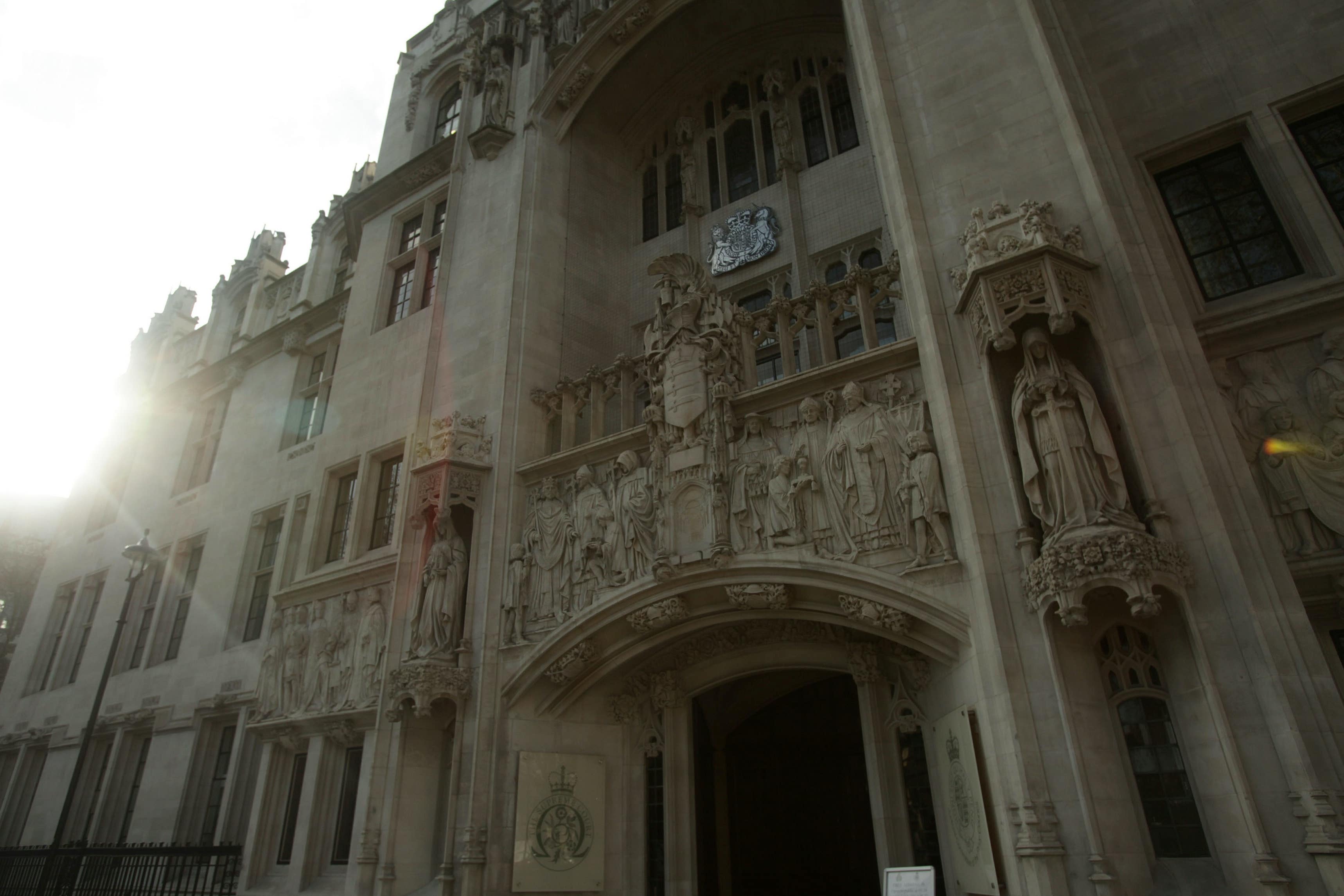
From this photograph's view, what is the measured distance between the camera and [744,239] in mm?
15664

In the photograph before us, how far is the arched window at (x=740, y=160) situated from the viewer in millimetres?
16672

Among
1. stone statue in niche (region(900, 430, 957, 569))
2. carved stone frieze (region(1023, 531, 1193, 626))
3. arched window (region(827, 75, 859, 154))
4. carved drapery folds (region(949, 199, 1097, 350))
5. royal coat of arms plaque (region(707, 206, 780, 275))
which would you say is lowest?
carved stone frieze (region(1023, 531, 1193, 626))

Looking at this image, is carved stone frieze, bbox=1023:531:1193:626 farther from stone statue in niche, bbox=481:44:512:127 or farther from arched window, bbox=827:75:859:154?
stone statue in niche, bbox=481:44:512:127

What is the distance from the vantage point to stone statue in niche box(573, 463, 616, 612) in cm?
1188

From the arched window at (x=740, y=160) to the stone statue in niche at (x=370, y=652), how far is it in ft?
31.9

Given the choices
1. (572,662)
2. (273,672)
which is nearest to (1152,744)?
(572,662)

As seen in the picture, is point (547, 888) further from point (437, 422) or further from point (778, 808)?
point (437, 422)

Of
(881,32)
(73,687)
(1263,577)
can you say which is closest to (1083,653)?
(1263,577)

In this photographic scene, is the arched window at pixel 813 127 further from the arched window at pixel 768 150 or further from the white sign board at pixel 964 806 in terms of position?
the white sign board at pixel 964 806

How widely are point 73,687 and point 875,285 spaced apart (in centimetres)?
2241

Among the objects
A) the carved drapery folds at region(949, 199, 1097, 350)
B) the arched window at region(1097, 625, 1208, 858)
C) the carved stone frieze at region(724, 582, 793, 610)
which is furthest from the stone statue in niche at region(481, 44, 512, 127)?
the arched window at region(1097, 625, 1208, 858)

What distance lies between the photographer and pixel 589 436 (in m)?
13.4

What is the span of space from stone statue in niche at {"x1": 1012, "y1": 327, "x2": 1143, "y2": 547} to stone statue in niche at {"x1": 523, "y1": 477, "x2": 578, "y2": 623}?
6.25 m

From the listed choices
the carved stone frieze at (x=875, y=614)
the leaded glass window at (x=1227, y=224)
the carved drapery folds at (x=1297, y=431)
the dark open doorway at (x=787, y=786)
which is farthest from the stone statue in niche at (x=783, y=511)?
the leaded glass window at (x=1227, y=224)
